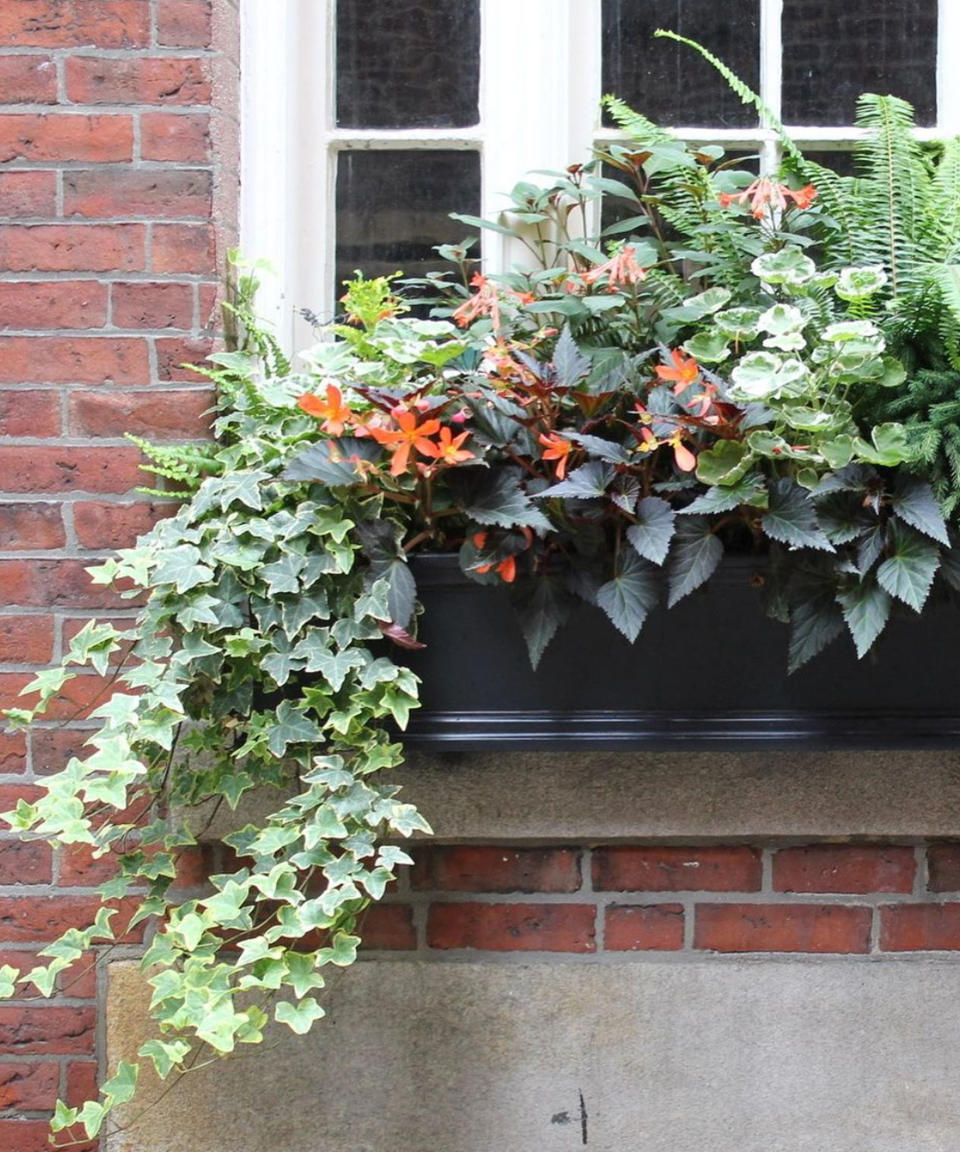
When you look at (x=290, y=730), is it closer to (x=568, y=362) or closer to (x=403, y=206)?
(x=568, y=362)

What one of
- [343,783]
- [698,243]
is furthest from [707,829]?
[698,243]

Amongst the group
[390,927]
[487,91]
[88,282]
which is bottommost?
[390,927]

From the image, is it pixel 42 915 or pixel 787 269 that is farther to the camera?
pixel 42 915

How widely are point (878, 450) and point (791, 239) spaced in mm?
418

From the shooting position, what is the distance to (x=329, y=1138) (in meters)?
2.04

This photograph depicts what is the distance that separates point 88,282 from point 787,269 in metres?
1.14

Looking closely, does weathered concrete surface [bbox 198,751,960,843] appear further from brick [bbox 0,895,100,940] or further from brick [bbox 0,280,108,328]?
brick [bbox 0,280,108,328]

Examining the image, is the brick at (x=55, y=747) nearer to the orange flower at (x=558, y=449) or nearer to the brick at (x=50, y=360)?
the brick at (x=50, y=360)

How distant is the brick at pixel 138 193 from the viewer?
201 cm

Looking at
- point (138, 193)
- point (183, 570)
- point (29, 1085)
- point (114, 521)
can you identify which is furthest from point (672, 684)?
point (29, 1085)

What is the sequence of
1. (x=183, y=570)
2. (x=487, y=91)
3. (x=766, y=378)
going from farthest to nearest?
(x=487, y=91) → (x=183, y=570) → (x=766, y=378)

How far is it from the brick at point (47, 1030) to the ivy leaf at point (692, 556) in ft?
4.09

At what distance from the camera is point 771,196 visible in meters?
1.84

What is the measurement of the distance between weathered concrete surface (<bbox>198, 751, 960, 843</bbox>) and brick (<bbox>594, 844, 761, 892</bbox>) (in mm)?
61
